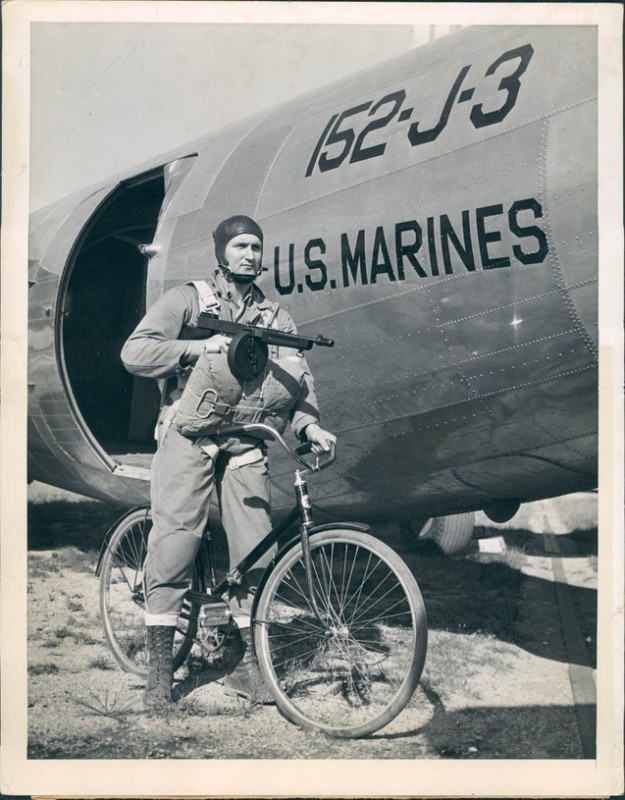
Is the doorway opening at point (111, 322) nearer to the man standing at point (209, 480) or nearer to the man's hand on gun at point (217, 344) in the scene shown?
the man standing at point (209, 480)

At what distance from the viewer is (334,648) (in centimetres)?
399

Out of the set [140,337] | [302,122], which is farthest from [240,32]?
[140,337]

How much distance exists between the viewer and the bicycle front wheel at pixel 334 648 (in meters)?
3.63

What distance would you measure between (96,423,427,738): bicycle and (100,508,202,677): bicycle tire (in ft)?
0.31

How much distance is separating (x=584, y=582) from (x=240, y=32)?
4953 mm

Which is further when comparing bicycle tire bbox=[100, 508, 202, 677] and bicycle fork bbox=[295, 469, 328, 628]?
bicycle tire bbox=[100, 508, 202, 677]

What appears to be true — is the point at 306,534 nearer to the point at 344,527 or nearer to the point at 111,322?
the point at 344,527

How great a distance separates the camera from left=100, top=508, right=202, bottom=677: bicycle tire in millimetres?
4699

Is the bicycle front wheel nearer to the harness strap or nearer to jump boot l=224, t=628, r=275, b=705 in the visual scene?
jump boot l=224, t=628, r=275, b=705

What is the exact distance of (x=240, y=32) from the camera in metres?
4.43

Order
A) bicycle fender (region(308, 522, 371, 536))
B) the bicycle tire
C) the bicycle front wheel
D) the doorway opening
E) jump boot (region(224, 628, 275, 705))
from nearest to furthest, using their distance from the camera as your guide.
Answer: the bicycle front wheel, bicycle fender (region(308, 522, 371, 536)), jump boot (region(224, 628, 275, 705)), the bicycle tire, the doorway opening

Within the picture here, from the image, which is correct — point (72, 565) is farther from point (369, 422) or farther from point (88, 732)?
point (369, 422)

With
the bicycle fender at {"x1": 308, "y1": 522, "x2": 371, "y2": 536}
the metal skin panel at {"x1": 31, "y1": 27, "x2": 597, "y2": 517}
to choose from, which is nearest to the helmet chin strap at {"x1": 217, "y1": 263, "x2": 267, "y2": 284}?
the metal skin panel at {"x1": 31, "y1": 27, "x2": 597, "y2": 517}

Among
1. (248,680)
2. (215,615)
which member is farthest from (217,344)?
(248,680)
